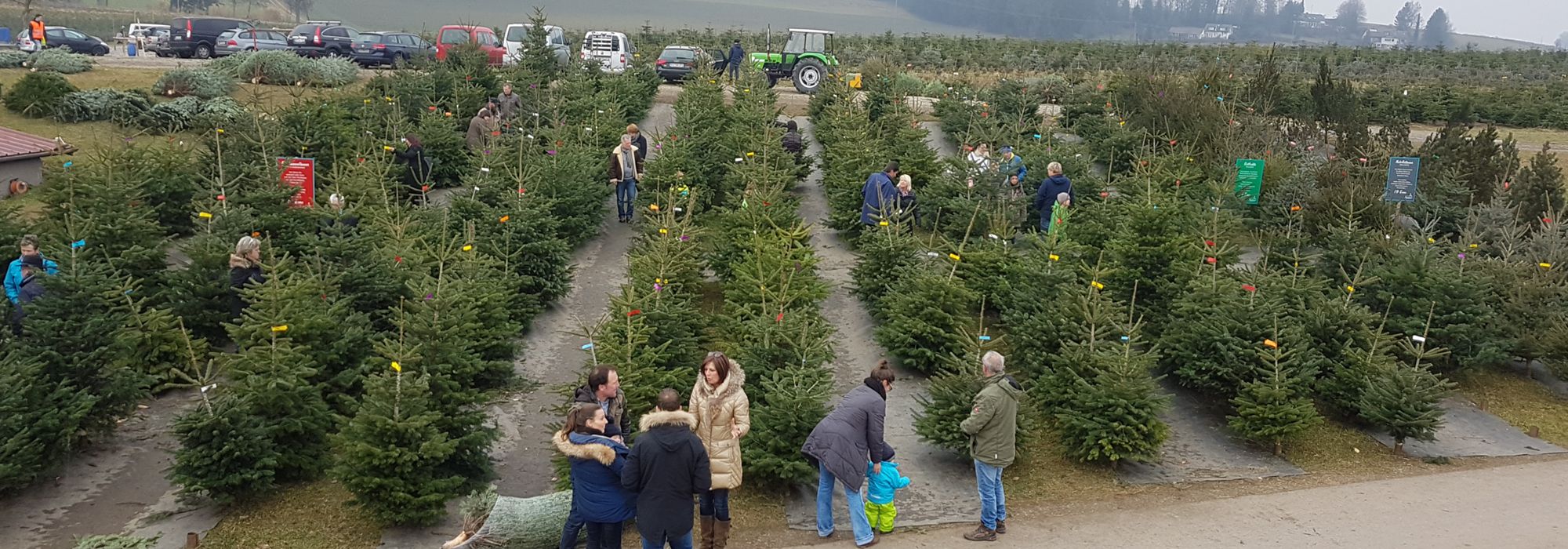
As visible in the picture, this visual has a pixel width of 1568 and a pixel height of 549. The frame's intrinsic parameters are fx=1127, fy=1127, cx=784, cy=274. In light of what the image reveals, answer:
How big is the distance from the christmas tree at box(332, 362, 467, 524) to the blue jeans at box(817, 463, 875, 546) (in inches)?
108

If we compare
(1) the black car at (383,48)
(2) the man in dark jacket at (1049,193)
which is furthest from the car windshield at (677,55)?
(2) the man in dark jacket at (1049,193)

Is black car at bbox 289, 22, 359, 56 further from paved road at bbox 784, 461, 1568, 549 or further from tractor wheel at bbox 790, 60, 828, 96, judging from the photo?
paved road at bbox 784, 461, 1568, 549

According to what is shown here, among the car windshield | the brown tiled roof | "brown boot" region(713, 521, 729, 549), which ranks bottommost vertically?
"brown boot" region(713, 521, 729, 549)

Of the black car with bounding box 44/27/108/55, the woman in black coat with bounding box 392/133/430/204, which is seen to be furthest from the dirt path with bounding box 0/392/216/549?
the black car with bounding box 44/27/108/55

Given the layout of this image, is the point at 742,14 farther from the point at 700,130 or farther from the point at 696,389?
the point at 696,389

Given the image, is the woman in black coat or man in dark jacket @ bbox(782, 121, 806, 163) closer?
the woman in black coat

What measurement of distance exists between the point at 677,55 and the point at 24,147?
77.4 feet

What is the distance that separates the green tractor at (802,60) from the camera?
37625 mm

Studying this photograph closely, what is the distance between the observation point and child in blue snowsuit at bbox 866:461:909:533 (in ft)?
27.4

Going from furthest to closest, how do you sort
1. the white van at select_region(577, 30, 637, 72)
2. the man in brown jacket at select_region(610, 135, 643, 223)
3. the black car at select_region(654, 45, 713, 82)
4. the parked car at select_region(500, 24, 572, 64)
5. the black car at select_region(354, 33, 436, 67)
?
1. the black car at select_region(354, 33, 436, 67)
2. the black car at select_region(654, 45, 713, 82)
3. the white van at select_region(577, 30, 637, 72)
4. the parked car at select_region(500, 24, 572, 64)
5. the man in brown jacket at select_region(610, 135, 643, 223)

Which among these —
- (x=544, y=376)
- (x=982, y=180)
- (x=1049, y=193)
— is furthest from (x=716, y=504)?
(x=1049, y=193)

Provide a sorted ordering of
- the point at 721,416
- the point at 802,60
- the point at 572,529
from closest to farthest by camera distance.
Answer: the point at 572,529
the point at 721,416
the point at 802,60

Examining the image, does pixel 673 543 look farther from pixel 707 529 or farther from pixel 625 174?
pixel 625 174

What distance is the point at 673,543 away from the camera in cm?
729
